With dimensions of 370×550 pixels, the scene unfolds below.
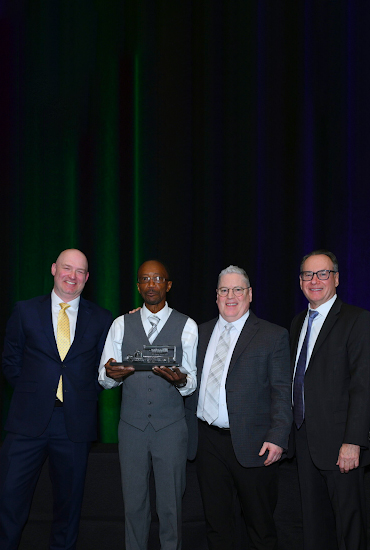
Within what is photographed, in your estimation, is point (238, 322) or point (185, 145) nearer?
point (238, 322)

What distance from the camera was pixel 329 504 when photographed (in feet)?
7.77

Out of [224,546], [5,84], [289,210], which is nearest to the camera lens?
[224,546]

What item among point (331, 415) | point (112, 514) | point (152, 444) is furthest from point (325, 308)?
point (112, 514)

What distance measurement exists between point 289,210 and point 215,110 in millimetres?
965

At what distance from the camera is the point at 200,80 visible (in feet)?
13.4

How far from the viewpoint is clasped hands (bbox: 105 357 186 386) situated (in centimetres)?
218

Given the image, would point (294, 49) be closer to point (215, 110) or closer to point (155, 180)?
point (215, 110)

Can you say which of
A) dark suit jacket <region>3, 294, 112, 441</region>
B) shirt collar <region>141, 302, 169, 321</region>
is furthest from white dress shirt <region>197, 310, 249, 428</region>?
dark suit jacket <region>3, 294, 112, 441</region>

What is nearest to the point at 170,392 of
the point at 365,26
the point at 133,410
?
the point at 133,410

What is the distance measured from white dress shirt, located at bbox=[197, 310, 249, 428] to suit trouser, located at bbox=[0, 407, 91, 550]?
2.09ft

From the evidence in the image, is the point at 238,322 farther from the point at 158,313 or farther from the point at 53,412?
the point at 53,412

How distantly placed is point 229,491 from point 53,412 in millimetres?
887

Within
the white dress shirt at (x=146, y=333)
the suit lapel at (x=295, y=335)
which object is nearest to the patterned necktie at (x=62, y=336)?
the white dress shirt at (x=146, y=333)

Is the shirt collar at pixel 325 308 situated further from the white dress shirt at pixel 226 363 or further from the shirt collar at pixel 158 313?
the shirt collar at pixel 158 313
